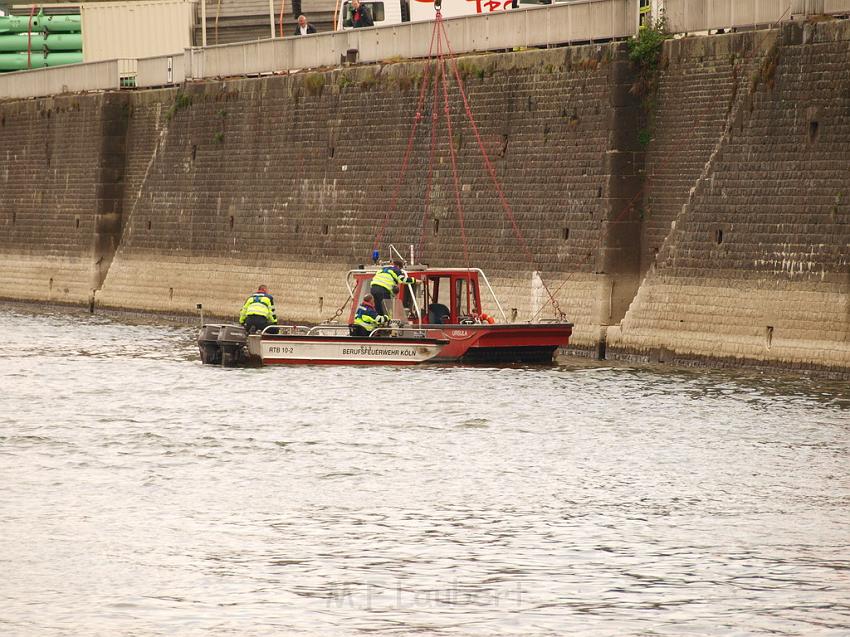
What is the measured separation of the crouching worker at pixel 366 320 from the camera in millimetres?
28809

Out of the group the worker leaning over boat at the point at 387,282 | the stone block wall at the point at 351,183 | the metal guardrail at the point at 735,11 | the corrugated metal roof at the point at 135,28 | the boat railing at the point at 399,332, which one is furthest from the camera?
the corrugated metal roof at the point at 135,28

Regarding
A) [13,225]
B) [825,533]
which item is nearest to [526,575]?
[825,533]

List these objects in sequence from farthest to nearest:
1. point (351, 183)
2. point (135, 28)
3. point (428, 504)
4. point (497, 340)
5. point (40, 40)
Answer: point (40, 40), point (135, 28), point (351, 183), point (497, 340), point (428, 504)

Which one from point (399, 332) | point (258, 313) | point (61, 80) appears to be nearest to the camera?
point (399, 332)

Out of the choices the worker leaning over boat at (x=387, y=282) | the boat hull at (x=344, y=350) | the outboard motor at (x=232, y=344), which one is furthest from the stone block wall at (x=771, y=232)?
the outboard motor at (x=232, y=344)

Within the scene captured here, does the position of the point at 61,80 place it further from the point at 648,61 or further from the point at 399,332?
the point at 399,332

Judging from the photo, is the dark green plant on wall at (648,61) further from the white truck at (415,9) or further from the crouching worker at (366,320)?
the white truck at (415,9)

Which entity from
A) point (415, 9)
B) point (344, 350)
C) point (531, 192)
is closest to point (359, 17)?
point (415, 9)

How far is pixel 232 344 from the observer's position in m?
29.3

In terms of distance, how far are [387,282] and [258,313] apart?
252 centimetres

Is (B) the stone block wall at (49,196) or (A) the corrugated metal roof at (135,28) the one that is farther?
(A) the corrugated metal roof at (135,28)

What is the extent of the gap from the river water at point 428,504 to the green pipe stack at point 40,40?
3074 cm

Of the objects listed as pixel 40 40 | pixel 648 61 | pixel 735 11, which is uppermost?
pixel 40 40

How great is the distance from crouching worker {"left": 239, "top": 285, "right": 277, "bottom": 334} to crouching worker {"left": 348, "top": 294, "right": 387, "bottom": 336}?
188 centimetres
